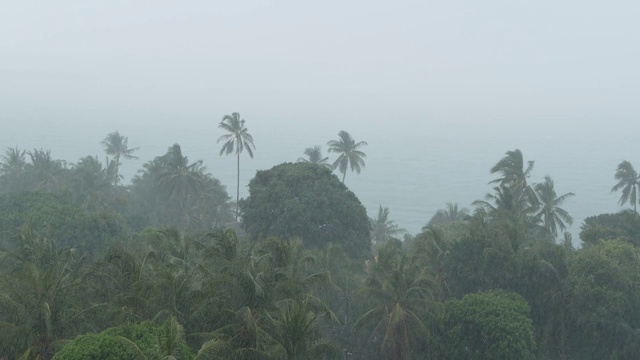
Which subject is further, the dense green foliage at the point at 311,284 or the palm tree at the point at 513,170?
the palm tree at the point at 513,170

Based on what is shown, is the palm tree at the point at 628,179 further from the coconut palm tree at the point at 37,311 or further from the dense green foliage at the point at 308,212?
the coconut palm tree at the point at 37,311

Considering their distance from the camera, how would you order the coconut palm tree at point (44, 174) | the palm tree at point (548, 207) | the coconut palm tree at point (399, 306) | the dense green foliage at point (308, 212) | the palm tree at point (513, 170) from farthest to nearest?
1. the coconut palm tree at point (44, 174)
2. the palm tree at point (548, 207)
3. the palm tree at point (513, 170)
4. the dense green foliage at point (308, 212)
5. the coconut palm tree at point (399, 306)

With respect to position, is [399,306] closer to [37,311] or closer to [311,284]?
[311,284]

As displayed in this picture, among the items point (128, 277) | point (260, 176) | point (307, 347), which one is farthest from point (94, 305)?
point (260, 176)

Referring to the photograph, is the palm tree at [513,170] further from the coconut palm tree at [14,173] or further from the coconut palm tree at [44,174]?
the coconut palm tree at [14,173]

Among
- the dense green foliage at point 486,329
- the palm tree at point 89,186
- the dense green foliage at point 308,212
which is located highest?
the palm tree at point 89,186

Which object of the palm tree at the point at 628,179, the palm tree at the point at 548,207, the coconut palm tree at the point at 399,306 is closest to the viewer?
the coconut palm tree at the point at 399,306

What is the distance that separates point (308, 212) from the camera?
55.6 metres

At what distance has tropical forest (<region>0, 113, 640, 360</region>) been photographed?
26.2 metres

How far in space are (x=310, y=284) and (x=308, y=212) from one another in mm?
24685

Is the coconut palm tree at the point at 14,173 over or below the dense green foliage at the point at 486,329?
over

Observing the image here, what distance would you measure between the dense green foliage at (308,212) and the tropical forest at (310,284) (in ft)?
0.40

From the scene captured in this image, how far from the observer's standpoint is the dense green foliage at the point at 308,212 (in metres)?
55.7

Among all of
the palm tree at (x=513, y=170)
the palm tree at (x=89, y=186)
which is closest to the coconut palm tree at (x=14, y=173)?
the palm tree at (x=89, y=186)
